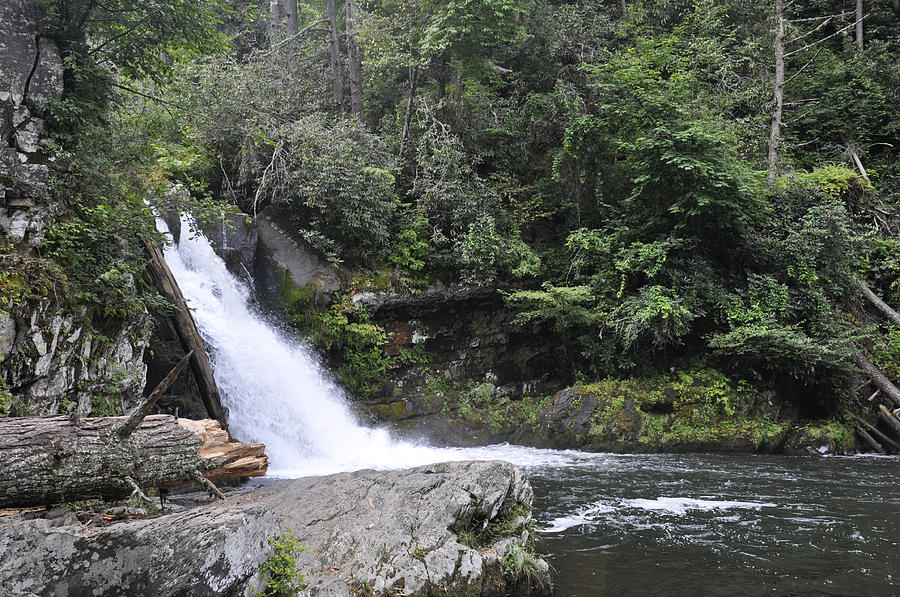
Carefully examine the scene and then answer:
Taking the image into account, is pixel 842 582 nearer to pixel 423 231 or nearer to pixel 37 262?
pixel 37 262

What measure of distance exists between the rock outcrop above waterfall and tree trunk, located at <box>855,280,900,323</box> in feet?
38.1

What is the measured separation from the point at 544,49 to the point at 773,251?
32.0ft

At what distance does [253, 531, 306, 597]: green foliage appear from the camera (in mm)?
3539

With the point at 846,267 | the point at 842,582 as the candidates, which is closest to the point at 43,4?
the point at 842,582

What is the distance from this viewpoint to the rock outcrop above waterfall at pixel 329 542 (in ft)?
9.94

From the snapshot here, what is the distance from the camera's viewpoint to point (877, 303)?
1270cm

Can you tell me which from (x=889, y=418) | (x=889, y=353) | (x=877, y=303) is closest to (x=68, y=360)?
(x=889, y=418)

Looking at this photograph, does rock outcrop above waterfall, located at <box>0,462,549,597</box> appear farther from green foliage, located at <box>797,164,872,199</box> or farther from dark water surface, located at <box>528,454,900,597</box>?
green foliage, located at <box>797,164,872,199</box>

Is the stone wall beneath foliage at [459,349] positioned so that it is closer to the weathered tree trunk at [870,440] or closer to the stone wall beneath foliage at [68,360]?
the weathered tree trunk at [870,440]

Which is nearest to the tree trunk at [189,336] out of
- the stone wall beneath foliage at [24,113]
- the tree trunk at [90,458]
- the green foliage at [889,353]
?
the stone wall beneath foliage at [24,113]

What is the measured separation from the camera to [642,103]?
13586mm

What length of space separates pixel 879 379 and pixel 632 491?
24.7 feet

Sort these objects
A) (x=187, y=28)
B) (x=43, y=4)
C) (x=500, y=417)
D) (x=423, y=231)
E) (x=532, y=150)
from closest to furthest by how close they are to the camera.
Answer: (x=43, y=4) → (x=187, y=28) → (x=500, y=417) → (x=423, y=231) → (x=532, y=150)

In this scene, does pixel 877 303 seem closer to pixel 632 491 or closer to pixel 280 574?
pixel 632 491
